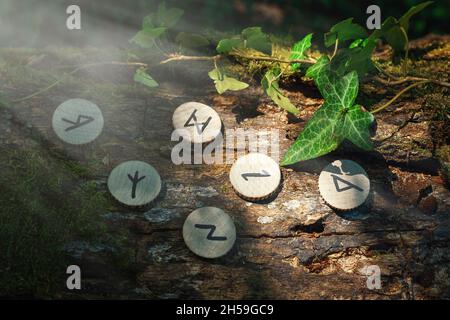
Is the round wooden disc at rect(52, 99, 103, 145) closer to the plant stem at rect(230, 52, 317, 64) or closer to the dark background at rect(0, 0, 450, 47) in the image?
the plant stem at rect(230, 52, 317, 64)

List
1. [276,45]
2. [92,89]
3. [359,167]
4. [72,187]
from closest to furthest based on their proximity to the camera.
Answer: [72,187] → [359,167] → [92,89] → [276,45]

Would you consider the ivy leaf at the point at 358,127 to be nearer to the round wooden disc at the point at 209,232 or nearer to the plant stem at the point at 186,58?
the round wooden disc at the point at 209,232

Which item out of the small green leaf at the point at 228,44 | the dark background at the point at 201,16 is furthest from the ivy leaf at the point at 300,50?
the dark background at the point at 201,16

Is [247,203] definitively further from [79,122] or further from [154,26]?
[154,26]

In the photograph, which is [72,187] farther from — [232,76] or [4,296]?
[232,76]

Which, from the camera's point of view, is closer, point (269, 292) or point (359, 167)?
point (269, 292)

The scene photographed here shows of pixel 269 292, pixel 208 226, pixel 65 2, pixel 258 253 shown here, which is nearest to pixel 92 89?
pixel 208 226
